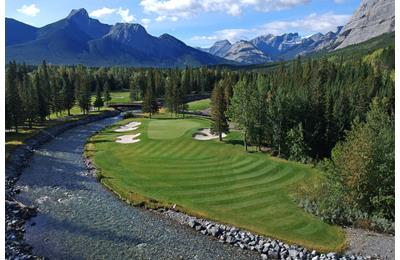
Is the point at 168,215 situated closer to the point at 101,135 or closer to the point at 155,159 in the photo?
the point at 155,159

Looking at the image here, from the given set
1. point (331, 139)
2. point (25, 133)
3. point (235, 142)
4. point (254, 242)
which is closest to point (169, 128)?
point (235, 142)

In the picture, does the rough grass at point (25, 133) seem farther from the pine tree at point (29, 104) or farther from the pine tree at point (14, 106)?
the pine tree at point (14, 106)

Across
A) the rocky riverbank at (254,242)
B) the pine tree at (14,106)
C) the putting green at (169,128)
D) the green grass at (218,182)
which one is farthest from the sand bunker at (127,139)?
the rocky riverbank at (254,242)

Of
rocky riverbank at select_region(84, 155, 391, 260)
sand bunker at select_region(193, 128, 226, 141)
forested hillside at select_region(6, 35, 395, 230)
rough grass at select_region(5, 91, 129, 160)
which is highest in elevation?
forested hillside at select_region(6, 35, 395, 230)

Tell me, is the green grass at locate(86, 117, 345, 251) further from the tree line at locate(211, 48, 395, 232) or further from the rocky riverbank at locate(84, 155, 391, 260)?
the tree line at locate(211, 48, 395, 232)

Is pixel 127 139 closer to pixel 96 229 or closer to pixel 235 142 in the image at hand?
pixel 235 142

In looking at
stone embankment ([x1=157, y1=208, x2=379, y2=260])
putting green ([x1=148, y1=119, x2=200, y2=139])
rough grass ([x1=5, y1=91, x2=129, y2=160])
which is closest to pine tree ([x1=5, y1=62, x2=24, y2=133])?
rough grass ([x1=5, y1=91, x2=129, y2=160])
